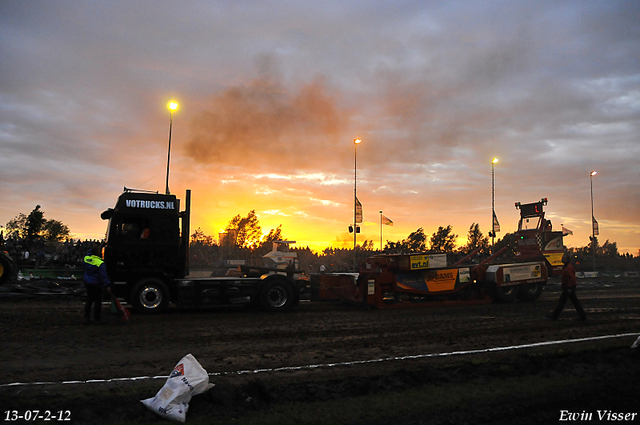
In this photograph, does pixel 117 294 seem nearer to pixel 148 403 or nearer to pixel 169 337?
pixel 169 337

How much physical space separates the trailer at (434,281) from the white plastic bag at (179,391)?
933 cm

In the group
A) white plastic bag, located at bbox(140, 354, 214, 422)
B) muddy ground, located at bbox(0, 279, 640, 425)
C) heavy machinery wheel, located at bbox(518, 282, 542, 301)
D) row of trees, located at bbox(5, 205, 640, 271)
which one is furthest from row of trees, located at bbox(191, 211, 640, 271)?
white plastic bag, located at bbox(140, 354, 214, 422)

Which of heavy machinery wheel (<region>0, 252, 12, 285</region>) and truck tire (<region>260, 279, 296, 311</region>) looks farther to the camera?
heavy machinery wheel (<region>0, 252, 12, 285</region>)

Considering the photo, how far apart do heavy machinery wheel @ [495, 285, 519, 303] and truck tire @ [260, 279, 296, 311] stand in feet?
23.9

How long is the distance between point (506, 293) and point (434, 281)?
288 cm

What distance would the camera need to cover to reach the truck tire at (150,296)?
451 inches

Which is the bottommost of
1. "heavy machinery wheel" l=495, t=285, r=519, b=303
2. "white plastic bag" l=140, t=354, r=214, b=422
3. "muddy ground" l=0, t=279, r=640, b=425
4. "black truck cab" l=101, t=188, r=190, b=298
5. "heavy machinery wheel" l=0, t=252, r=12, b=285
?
"muddy ground" l=0, t=279, r=640, b=425

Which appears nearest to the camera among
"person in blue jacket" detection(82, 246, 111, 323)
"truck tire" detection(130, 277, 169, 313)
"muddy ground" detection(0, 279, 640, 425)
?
"muddy ground" detection(0, 279, 640, 425)

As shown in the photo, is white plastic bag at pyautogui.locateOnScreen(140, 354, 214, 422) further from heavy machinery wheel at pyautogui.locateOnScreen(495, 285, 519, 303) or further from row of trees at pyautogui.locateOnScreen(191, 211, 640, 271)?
row of trees at pyautogui.locateOnScreen(191, 211, 640, 271)

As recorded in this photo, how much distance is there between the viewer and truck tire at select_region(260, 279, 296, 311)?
12.5 m

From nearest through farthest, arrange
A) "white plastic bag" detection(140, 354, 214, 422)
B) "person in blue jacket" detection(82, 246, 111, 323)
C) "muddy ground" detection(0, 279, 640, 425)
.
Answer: "white plastic bag" detection(140, 354, 214, 422)
"muddy ground" detection(0, 279, 640, 425)
"person in blue jacket" detection(82, 246, 111, 323)

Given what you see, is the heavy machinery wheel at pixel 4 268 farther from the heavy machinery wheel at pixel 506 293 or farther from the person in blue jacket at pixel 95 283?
the heavy machinery wheel at pixel 506 293

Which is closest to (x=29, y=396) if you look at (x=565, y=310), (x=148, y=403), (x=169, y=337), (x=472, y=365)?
(x=148, y=403)

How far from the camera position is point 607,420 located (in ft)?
15.2
